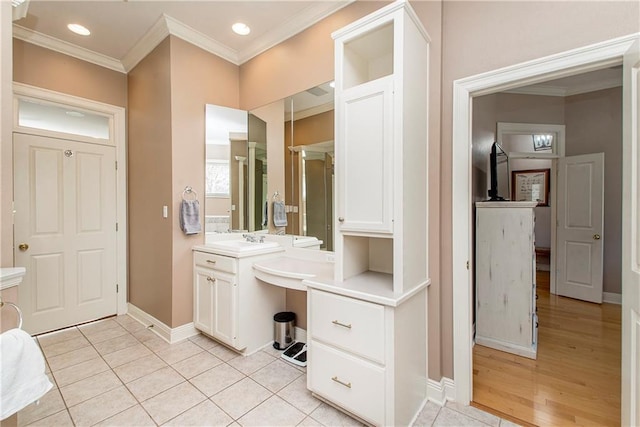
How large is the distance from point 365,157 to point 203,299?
209 cm

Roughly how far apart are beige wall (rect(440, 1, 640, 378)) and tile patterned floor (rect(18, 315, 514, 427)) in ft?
3.30

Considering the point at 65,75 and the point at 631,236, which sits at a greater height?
the point at 65,75

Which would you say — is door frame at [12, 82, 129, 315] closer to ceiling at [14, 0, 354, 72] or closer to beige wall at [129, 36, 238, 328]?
beige wall at [129, 36, 238, 328]

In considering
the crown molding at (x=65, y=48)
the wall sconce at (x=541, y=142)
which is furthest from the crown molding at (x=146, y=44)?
the wall sconce at (x=541, y=142)

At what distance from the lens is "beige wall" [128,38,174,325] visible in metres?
2.78

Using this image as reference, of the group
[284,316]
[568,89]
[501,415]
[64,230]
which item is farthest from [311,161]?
[568,89]

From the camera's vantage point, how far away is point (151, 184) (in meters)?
3.03

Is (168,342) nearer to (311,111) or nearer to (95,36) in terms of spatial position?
(311,111)

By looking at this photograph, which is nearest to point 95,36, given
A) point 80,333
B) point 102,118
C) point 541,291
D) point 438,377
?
point 102,118

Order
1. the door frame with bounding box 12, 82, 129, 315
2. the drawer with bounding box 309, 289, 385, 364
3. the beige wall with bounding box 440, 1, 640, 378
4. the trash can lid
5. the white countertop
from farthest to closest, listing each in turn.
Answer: the door frame with bounding box 12, 82, 129, 315
the trash can lid
the drawer with bounding box 309, 289, 385, 364
the beige wall with bounding box 440, 1, 640, 378
the white countertop

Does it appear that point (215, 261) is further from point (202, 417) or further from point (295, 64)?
point (295, 64)

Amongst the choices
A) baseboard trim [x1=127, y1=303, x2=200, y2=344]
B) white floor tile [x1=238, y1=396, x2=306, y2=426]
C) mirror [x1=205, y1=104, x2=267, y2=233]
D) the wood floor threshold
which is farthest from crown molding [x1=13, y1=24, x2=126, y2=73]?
the wood floor threshold

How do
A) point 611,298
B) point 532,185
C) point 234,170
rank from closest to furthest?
point 234,170 → point 611,298 → point 532,185

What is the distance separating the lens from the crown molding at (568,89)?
3832mm
